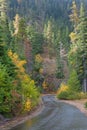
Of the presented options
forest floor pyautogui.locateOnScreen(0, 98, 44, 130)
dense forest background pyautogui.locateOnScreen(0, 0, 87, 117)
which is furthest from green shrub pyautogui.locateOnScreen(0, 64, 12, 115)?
forest floor pyautogui.locateOnScreen(0, 98, 44, 130)

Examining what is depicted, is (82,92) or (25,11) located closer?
(82,92)

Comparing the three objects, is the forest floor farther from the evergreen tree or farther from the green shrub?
the evergreen tree

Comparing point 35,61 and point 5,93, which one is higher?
point 5,93

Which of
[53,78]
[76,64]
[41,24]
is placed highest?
[41,24]

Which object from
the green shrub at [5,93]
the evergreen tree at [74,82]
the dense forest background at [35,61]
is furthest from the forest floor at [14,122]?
the evergreen tree at [74,82]

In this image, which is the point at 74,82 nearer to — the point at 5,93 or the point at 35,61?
the point at 35,61

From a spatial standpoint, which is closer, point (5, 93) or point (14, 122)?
point (5, 93)

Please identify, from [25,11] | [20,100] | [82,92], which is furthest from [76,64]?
[25,11]

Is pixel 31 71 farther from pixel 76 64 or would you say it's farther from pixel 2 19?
pixel 76 64

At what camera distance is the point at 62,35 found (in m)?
130

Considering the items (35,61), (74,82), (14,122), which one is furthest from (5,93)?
(35,61)

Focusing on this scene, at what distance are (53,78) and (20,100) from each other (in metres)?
61.6

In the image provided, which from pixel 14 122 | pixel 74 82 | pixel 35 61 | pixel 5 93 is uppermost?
pixel 5 93

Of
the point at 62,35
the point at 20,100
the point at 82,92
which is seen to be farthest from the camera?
the point at 62,35
